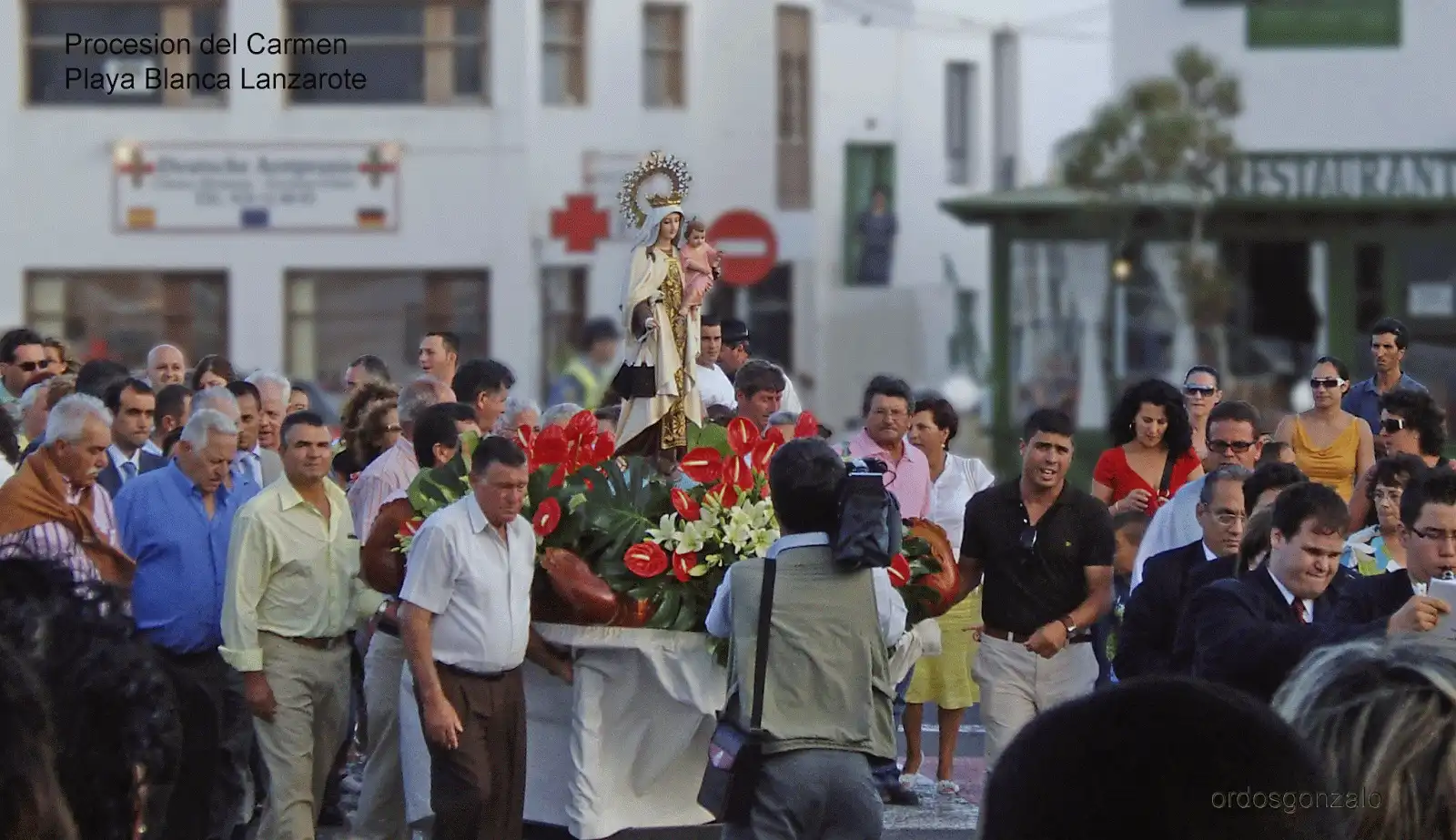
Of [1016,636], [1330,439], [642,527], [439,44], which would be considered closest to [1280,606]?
[1016,636]

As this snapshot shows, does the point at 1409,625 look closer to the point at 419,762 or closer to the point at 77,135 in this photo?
the point at 419,762

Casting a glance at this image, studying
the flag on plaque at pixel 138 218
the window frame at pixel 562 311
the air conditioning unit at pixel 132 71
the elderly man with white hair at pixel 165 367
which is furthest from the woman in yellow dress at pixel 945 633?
the air conditioning unit at pixel 132 71

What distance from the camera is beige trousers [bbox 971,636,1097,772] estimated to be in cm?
895

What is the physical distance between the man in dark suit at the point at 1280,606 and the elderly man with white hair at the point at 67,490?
3.92 m

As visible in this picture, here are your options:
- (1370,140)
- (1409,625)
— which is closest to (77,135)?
(1370,140)

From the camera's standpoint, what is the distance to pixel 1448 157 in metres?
25.6

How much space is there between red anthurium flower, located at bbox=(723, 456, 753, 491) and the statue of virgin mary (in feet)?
2.77

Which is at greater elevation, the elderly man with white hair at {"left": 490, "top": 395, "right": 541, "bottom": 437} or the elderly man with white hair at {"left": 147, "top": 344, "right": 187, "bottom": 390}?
the elderly man with white hair at {"left": 147, "top": 344, "right": 187, "bottom": 390}

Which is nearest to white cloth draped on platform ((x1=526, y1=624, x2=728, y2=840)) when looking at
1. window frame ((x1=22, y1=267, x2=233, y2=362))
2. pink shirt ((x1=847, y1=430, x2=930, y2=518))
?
pink shirt ((x1=847, y1=430, x2=930, y2=518))

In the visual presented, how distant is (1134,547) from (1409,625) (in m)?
5.10

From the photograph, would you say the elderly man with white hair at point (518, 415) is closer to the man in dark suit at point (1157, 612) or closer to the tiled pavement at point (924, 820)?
the tiled pavement at point (924, 820)

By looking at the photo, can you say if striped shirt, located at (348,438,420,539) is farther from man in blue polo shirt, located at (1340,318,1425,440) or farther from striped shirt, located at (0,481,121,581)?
A: man in blue polo shirt, located at (1340,318,1425,440)

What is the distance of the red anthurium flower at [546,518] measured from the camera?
8.55 meters

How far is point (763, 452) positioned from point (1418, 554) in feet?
9.64
